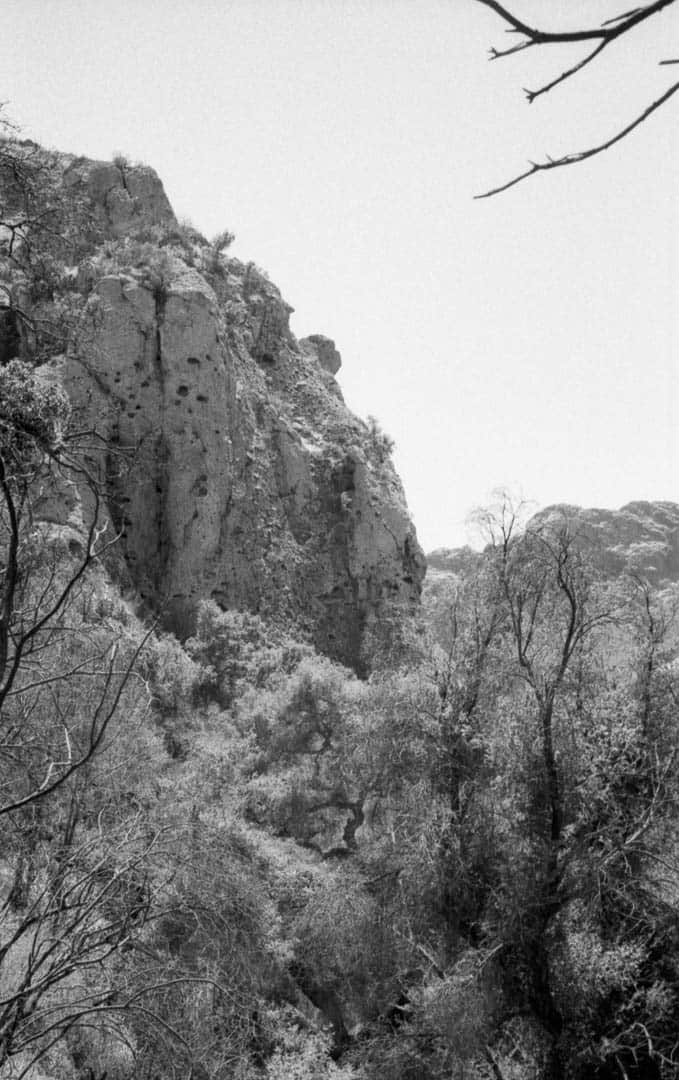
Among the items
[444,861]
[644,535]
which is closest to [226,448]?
[444,861]

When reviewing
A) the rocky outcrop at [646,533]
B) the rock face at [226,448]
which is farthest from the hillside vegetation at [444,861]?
the rocky outcrop at [646,533]

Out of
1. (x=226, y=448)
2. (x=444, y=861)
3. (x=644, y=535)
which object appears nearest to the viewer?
(x=444, y=861)

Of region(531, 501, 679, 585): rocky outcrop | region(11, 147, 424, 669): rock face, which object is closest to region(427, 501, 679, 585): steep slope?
region(531, 501, 679, 585): rocky outcrop

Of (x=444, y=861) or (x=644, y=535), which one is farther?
(x=644, y=535)

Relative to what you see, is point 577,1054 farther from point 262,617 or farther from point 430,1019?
point 262,617

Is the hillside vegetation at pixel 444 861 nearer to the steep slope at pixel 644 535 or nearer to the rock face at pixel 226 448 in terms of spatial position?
the rock face at pixel 226 448

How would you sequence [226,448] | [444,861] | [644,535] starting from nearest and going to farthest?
[444,861]
[226,448]
[644,535]

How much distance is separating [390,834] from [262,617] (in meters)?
16.2

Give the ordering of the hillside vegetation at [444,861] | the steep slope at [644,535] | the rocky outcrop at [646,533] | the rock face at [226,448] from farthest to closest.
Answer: the rocky outcrop at [646,533]
the steep slope at [644,535]
the rock face at [226,448]
the hillside vegetation at [444,861]

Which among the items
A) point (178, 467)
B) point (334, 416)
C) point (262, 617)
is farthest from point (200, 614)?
point (334, 416)

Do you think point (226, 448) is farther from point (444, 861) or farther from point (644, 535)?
point (644, 535)

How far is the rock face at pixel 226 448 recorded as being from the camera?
2860 cm

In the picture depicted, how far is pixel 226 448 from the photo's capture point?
3011 centimetres

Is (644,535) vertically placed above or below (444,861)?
above
